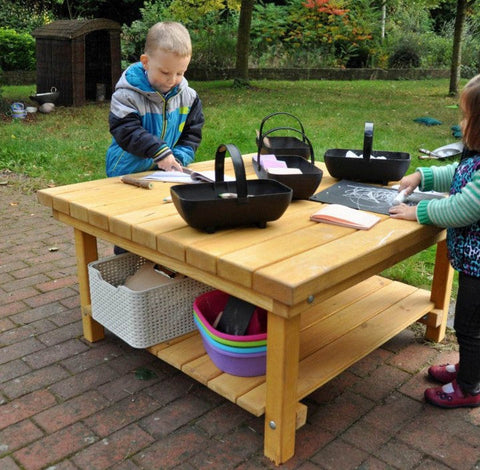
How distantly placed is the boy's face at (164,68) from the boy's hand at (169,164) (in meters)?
0.39

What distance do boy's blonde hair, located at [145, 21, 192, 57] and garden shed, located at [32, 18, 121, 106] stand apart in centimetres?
711

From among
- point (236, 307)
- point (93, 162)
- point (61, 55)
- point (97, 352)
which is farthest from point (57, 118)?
point (236, 307)

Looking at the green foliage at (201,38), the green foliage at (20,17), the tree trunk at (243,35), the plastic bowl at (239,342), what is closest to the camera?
the plastic bowl at (239,342)

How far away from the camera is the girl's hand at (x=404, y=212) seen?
2.37 m

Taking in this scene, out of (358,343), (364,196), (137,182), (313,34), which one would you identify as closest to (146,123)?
(137,182)

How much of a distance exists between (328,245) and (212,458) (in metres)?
0.92

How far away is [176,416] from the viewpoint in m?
2.44

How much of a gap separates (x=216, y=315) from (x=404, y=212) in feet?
3.15

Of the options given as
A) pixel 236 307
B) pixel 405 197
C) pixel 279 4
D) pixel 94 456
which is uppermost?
pixel 279 4

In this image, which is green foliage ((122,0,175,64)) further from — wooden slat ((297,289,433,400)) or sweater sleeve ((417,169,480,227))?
sweater sleeve ((417,169,480,227))

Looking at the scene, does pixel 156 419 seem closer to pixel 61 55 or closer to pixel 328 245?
pixel 328 245

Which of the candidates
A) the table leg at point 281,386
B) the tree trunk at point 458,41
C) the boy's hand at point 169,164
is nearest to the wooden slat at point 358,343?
the table leg at point 281,386

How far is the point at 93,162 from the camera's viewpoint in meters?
6.64

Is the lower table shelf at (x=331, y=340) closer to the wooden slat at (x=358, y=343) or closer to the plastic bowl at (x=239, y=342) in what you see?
the wooden slat at (x=358, y=343)
